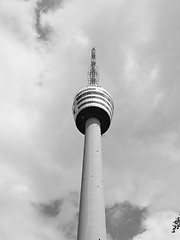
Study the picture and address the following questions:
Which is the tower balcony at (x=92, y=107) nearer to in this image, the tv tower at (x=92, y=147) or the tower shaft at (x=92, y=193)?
the tv tower at (x=92, y=147)

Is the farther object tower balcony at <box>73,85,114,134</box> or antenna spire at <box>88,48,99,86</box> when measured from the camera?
antenna spire at <box>88,48,99,86</box>

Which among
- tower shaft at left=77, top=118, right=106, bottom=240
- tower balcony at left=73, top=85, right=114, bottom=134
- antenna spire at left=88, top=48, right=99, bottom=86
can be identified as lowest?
tower shaft at left=77, top=118, right=106, bottom=240

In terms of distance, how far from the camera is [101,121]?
91625mm

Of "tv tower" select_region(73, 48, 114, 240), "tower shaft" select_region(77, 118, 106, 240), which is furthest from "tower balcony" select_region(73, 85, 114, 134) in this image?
"tower shaft" select_region(77, 118, 106, 240)

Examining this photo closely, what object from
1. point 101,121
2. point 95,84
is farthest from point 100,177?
point 95,84

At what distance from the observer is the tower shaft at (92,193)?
64.6 m

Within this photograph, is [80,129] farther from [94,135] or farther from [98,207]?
[98,207]

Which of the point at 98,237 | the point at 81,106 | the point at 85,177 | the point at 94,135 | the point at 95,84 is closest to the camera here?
the point at 98,237

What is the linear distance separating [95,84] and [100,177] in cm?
3624

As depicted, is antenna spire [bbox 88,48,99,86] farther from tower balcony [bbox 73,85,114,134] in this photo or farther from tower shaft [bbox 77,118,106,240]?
tower shaft [bbox 77,118,106,240]

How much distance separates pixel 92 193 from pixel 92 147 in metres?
13.3

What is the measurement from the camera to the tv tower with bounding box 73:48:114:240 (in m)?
65.6

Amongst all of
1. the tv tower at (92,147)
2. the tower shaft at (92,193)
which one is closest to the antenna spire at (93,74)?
the tv tower at (92,147)

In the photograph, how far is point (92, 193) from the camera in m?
70.2
